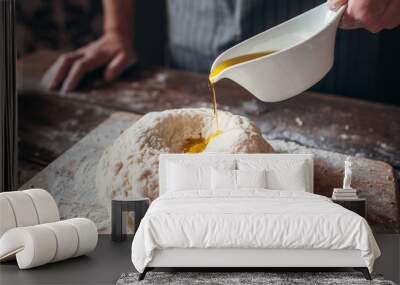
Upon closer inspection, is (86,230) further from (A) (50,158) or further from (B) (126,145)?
(A) (50,158)

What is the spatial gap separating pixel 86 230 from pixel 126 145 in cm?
107

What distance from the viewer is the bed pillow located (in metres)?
4.91

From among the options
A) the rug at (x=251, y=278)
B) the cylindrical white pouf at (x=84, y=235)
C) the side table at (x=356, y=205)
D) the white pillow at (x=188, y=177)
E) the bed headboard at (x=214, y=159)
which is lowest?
the rug at (x=251, y=278)

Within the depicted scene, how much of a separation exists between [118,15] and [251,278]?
280cm

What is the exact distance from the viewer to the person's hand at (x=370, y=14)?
192 inches

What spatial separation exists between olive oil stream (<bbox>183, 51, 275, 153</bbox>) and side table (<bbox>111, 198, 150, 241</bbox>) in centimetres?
60

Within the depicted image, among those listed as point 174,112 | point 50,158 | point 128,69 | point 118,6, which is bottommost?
point 50,158

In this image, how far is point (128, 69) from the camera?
5719mm

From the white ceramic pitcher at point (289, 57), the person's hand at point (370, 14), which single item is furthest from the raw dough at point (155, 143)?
the person's hand at point (370, 14)

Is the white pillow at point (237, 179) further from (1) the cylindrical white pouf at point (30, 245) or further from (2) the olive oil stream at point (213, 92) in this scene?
(1) the cylindrical white pouf at point (30, 245)

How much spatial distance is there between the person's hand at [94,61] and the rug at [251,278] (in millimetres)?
2296

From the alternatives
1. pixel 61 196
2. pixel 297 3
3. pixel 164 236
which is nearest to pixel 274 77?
pixel 297 3

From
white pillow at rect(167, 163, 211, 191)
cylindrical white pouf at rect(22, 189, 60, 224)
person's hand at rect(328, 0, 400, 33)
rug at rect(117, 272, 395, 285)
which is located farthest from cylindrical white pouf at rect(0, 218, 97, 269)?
person's hand at rect(328, 0, 400, 33)

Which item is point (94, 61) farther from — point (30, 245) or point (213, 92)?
point (30, 245)
